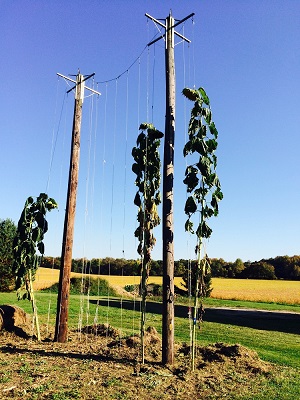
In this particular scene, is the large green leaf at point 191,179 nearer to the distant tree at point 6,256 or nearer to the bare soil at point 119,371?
the bare soil at point 119,371

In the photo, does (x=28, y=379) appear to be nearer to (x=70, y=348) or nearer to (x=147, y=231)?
(x=70, y=348)

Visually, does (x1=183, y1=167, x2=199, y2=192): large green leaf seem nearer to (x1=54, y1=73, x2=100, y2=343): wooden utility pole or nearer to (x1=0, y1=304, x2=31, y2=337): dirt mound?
(x1=54, y1=73, x2=100, y2=343): wooden utility pole

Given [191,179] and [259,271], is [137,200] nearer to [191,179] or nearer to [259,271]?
→ [191,179]

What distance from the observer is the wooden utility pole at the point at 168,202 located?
7641 millimetres

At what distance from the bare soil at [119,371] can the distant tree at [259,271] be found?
67.2 m

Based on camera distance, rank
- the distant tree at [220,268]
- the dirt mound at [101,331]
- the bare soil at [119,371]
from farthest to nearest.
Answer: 1. the distant tree at [220,268]
2. the dirt mound at [101,331]
3. the bare soil at [119,371]

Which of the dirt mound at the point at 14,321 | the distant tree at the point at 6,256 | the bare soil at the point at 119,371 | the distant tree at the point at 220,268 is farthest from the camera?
the distant tree at the point at 220,268

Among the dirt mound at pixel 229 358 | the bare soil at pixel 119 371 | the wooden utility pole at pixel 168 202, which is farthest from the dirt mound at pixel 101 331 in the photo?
the wooden utility pole at pixel 168 202

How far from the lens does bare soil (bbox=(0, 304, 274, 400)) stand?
6090mm

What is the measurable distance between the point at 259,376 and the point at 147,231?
3701 mm

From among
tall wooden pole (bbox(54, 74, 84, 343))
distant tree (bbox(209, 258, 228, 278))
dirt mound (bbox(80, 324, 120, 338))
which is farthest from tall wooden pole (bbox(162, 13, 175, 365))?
distant tree (bbox(209, 258, 228, 278))

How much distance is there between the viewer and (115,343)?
9.61 m

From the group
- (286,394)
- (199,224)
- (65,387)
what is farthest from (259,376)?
(65,387)

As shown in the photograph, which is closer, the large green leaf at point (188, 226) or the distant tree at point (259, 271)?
the large green leaf at point (188, 226)
